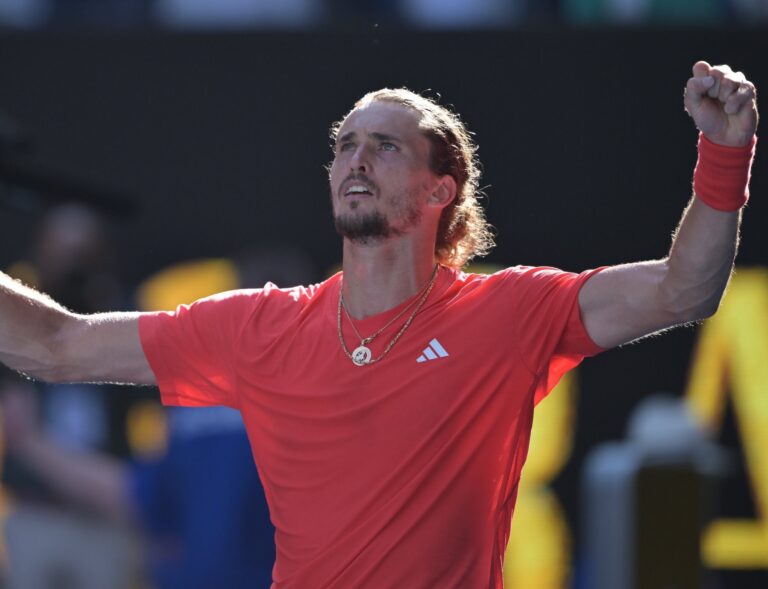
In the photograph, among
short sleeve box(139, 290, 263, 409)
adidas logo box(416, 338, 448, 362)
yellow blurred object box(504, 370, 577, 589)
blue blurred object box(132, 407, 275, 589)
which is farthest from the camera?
yellow blurred object box(504, 370, 577, 589)

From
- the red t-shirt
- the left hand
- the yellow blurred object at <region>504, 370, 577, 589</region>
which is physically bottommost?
the yellow blurred object at <region>504, 370, 577, 589</region>

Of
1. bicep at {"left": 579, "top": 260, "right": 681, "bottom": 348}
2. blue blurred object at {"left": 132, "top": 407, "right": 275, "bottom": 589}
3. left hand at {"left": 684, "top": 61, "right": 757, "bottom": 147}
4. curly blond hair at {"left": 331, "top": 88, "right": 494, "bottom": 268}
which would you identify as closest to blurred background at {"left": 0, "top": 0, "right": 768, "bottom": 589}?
blue blurred object at {"left": 132, "top": 407, "right": 275, "bottom": 589}

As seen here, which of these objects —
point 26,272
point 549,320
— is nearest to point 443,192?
point 549,320

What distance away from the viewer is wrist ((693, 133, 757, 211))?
2875 mm

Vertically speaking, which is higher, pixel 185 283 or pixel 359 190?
pixel 359 190

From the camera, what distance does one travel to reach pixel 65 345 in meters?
3.44

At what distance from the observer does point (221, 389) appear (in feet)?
11.5

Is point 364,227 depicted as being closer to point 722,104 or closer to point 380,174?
point 380,174

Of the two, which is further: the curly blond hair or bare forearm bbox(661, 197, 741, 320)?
the curly blond hair

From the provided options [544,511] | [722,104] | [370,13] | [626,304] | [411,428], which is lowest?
[544,511]

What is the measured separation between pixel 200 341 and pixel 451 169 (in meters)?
0.78

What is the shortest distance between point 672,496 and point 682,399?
4.71ft

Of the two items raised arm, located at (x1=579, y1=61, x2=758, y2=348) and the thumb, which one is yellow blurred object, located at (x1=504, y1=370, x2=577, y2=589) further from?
the thumb

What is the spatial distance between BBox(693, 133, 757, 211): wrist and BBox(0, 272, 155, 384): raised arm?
1438 millimetres
